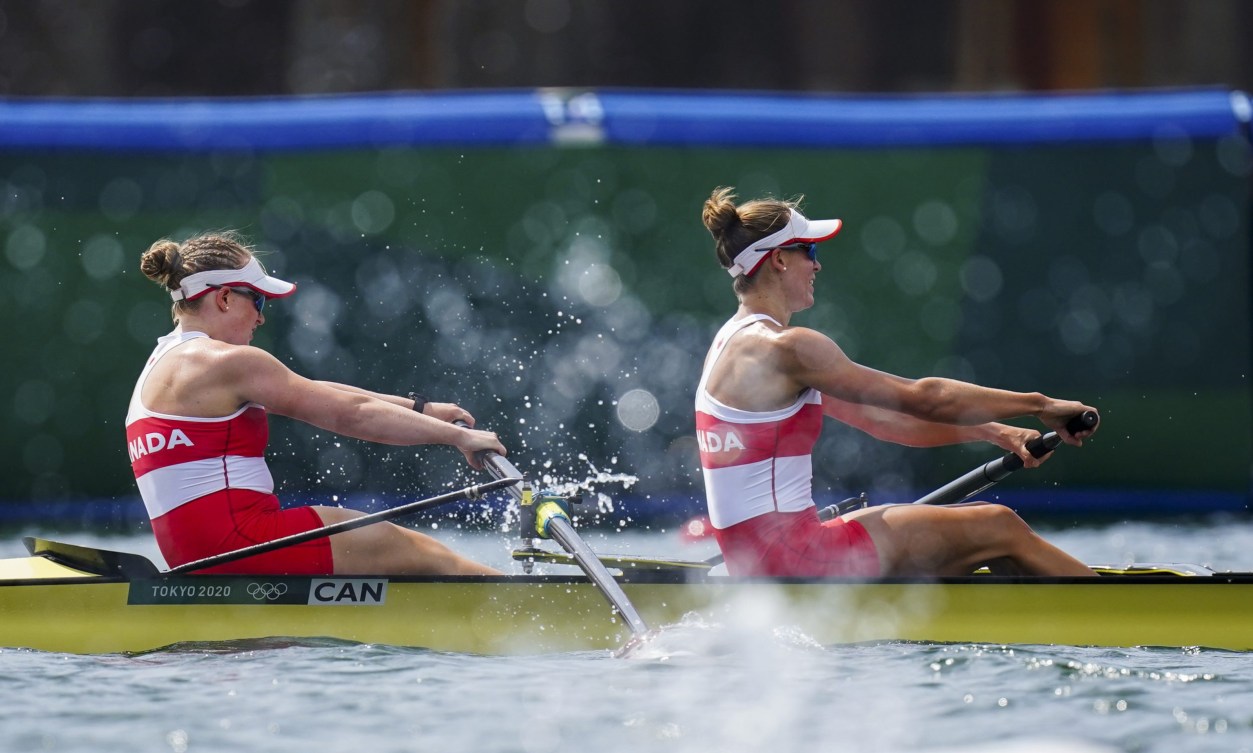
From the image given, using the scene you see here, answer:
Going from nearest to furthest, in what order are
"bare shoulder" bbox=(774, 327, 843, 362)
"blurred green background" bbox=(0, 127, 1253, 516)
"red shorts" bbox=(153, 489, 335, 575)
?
"bare shoulder" bbox=(774, 327, 843, 362) → "red shorts" bbox=(153, 489, 335, 575) → "blurred green background" bbox=(0, 127, 1253, 516)

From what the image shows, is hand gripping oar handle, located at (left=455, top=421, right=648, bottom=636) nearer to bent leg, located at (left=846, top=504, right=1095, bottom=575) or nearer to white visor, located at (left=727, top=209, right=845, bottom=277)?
bent leg, located at (left=846, top=504, right=1095, bottom=575)

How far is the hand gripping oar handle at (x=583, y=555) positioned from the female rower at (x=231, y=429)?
Result: 0.11m

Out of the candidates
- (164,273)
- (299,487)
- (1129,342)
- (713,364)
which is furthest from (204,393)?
(1129,342)

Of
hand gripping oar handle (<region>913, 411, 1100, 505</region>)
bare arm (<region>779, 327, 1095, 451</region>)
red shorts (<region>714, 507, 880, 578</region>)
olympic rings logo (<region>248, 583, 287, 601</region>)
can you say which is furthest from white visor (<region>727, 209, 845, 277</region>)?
olympic rings logo (<region>248, 583, 287, 601</region>)

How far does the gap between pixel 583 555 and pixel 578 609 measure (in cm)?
19

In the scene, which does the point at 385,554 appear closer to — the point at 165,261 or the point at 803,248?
Answer: the point at 165,261

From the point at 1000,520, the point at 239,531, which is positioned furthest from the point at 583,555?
the point at 1000,520

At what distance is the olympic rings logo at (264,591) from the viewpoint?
5.61 meters

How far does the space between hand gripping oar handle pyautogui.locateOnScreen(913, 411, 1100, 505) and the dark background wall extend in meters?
7.49

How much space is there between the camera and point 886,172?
34.4ft

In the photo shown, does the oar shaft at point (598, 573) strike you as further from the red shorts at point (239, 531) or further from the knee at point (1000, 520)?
the knee at point (1000, 520)

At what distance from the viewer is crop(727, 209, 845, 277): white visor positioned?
18.1ft

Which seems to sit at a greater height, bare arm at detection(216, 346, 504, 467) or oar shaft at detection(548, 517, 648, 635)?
bare arm at detection(216, 346, 504, 467)

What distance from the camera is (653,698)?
15.8ft
